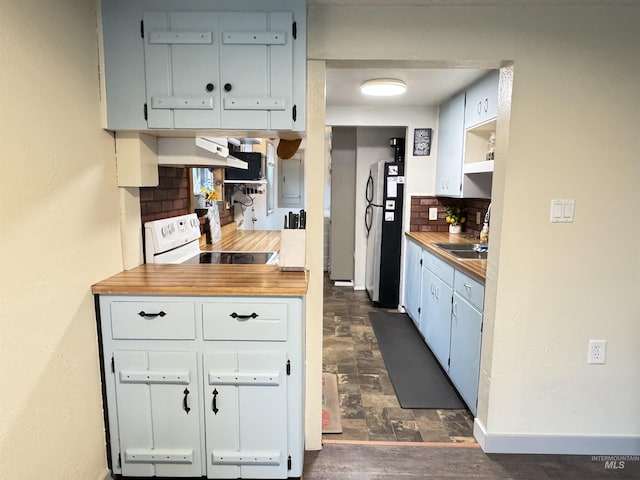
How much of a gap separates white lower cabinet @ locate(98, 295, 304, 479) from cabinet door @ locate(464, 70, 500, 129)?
1.99 metres

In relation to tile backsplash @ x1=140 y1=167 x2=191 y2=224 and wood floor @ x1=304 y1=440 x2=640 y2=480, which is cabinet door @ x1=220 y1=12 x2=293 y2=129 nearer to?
tile backsplash @ x1=140 y1=167 x2=191 y2=224

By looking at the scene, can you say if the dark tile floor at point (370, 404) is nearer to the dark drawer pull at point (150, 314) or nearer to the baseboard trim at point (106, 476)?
the baseboard trim at point (106, 476)

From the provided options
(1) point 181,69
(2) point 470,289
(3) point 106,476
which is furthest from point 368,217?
(3) point 106,476

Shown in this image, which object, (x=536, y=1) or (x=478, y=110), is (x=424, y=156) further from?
(x=536, y=1)

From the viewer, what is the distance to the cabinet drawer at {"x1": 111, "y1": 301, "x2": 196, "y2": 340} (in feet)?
5.25

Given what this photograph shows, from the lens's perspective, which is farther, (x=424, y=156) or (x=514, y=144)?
(x=424, y=156)

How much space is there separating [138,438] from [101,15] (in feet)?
6.02

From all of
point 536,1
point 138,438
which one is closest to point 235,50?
point 536,1

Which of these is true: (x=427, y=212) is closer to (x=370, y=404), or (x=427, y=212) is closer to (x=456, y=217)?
(x=456, y=217)

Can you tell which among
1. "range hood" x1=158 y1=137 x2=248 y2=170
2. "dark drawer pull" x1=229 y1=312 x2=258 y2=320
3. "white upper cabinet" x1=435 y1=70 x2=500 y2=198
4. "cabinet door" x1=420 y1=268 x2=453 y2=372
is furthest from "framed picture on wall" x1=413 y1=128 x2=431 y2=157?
"dark drawer pull" x1=229 y1=312 x2=258 y2=320

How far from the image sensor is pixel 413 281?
12.5 ft

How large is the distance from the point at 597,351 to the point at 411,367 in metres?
1.34

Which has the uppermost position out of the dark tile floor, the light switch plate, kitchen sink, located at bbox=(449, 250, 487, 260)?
the light switch plate

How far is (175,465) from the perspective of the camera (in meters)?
1.69
